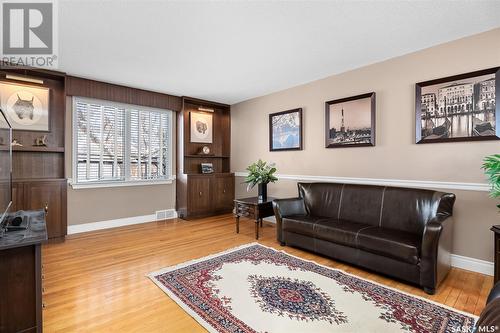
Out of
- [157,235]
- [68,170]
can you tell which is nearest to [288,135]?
[157,235]

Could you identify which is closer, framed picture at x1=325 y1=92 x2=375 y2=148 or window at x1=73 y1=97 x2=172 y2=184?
framed picture at x1=325 y1=92 x2=375 y2=148

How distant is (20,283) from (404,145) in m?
3.96

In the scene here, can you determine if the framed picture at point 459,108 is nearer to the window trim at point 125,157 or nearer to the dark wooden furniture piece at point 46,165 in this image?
the window trim at point 125,157

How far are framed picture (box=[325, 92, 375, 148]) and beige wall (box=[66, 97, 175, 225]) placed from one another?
3.28m

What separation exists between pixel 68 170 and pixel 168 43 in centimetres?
284

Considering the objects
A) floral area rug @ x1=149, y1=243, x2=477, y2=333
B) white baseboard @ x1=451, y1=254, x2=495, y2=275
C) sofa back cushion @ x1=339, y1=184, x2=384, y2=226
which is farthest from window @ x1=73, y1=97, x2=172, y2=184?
white baseboard @ x1=451, y1=254, x2=495, y2=275

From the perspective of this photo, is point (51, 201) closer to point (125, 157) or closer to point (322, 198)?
point (125, 157)

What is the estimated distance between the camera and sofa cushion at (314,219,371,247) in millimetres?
2839

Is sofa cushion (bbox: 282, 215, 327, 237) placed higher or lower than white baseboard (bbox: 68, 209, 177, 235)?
higher

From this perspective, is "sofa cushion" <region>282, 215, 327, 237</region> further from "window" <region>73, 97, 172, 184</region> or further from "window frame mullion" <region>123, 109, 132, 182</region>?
"window frame mullion" <region>123, 109, 132, 182</region>

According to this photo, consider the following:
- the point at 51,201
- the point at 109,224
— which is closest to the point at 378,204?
the point at 109,224

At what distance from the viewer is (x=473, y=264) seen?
2.78m

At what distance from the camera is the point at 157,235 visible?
4145mm

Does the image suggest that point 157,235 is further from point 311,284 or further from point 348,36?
point 348,36
